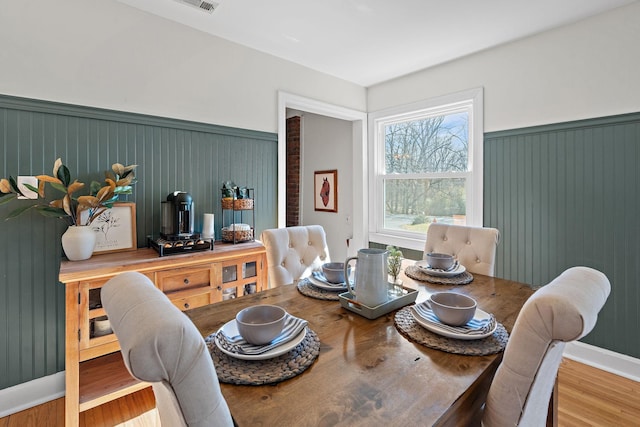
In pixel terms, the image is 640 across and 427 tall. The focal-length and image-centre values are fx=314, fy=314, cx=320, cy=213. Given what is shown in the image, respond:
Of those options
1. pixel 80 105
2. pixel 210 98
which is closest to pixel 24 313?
pixel 80 105

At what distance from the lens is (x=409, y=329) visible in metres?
1.05

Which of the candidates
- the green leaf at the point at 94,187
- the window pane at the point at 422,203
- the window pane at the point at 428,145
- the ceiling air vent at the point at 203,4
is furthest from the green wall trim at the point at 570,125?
the green leaf at the point at 94,187

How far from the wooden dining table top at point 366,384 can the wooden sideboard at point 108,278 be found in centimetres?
88

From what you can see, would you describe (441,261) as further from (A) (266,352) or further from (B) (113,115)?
(B) (113,115)

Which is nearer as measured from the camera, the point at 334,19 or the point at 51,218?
the point at 51,218

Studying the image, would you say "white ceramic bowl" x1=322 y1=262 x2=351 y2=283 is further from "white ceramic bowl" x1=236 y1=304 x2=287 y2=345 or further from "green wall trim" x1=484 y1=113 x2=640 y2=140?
"green wall trim" x1=484 y1=113 x2=640 y2=140

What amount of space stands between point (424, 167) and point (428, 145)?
0.23 meters

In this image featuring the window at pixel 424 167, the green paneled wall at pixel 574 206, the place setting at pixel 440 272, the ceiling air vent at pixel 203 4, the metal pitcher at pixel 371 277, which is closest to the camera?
the metal pitcher at pixel 371 277

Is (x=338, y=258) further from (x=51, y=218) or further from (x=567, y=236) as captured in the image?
(x=51, y=218)

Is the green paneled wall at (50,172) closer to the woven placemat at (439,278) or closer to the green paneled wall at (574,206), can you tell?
the woven placemat at (439,278)

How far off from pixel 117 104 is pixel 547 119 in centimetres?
315

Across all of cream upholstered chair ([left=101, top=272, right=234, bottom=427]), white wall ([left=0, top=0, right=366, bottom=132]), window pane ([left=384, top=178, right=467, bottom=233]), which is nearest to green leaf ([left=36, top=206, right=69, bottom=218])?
white wall ([left=0, top=0, right=366, bottom=132])

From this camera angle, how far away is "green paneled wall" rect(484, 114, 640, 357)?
2.15 metres

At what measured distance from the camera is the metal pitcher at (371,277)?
1.14m
